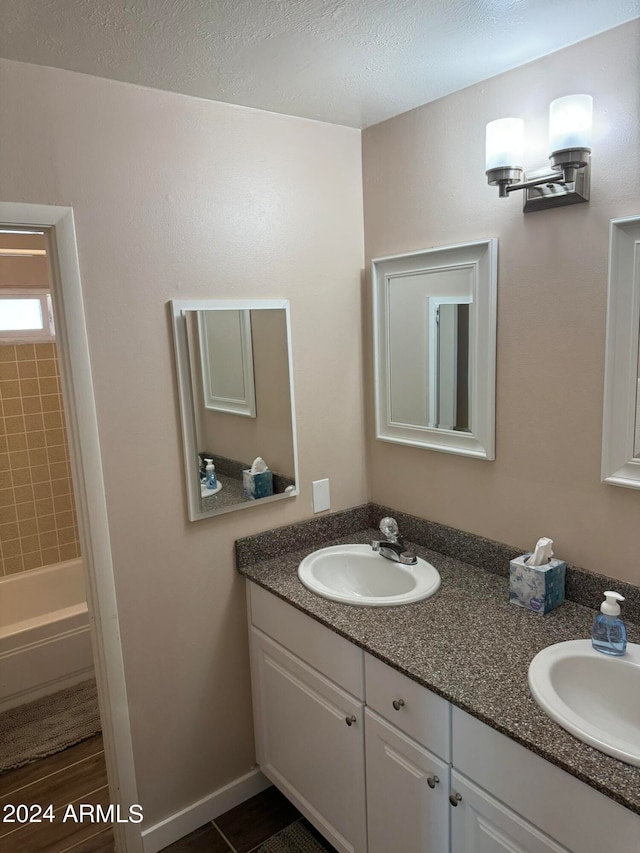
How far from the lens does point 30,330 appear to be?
3.13 m

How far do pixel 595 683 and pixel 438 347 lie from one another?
1057 mm

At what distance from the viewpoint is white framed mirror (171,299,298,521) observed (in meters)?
1.85

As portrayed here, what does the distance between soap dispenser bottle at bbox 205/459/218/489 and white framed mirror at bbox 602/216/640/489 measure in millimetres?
1158

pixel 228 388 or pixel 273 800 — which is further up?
pixel 228 388

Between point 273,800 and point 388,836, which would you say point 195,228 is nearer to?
point 388,836

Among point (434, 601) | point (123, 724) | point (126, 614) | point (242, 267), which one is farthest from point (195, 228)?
point (123, 724)

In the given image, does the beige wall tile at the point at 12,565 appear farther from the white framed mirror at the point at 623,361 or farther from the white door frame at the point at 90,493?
the white framed mirror at the point at 623,361

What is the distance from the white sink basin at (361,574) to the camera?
6.06ft

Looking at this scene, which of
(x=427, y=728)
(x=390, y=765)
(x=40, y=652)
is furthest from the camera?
(x=40, y=652)

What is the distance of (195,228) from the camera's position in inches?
71.6

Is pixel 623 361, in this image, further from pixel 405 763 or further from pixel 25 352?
pixel 25 352

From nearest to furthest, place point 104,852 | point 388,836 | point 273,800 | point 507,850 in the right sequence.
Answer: point 507,850
point 388,836
point 104,852
point 273,800

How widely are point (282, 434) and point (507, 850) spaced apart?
1.30 metres

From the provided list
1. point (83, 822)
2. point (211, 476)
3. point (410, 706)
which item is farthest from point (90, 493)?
point (83, 822)
